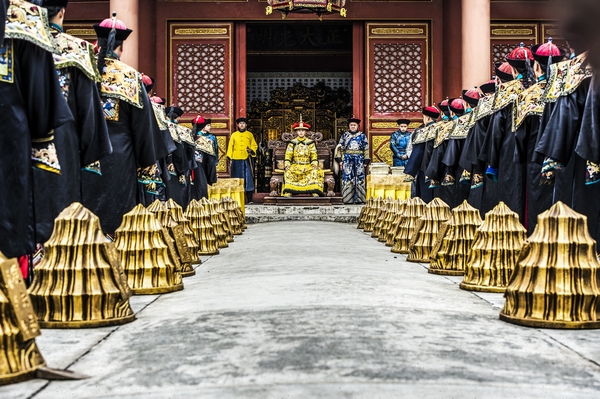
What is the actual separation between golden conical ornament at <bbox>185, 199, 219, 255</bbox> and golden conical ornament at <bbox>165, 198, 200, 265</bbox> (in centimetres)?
54

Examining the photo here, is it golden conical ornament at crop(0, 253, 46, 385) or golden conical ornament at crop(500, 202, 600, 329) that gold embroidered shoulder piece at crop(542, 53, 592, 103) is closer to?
golden conical ornament at crop(500, 202, 600, 329)

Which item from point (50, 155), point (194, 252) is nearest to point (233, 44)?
point (194, 252)

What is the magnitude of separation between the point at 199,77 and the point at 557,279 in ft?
43.5

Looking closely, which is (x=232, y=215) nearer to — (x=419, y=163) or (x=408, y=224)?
(x=408, y=224)

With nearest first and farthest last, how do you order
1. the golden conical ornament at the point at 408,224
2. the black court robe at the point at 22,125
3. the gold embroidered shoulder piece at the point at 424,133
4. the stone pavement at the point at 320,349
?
the stone pavement at the point at 320,349 → the black court robe at the point at 22,125 → the golden conical ornament at the point at 408,224 → the gold embroidered shoulder piece at the point at 424,133

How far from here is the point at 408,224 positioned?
248 inches

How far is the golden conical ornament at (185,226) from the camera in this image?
5008 millimetres

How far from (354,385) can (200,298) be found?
1674mm

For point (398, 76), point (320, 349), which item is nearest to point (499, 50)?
point (398, 76)

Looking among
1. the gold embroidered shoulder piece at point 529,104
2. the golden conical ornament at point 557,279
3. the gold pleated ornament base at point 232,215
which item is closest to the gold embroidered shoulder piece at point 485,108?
the gold embroidered shoulder piece at point 529,104

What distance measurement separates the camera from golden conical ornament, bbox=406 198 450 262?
17.2 ft

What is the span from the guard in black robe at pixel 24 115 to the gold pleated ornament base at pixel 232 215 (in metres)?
4.99

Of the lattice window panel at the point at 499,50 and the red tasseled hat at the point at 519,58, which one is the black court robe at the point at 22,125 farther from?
Result: the lattice window panel at the point at 499,50

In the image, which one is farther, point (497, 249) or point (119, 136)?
point (119, 136)
